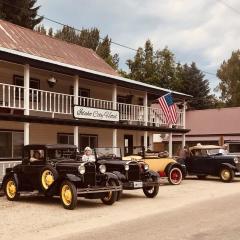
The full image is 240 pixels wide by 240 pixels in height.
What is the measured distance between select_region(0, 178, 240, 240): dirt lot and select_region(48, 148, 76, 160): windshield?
134cm

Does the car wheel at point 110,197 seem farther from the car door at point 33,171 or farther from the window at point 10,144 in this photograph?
the window at point 10,144

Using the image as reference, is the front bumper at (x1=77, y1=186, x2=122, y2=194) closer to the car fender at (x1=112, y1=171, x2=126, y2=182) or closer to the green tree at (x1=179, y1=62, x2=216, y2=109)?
the car fender at (x1=112, y1=171, x2=126, y2=182)

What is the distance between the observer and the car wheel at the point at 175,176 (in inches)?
861

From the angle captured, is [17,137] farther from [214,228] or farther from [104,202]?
[214,228]

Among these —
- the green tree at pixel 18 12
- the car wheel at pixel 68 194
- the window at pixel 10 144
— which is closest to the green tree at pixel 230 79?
the green tree at pixel 18 12

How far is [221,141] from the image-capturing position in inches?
1505

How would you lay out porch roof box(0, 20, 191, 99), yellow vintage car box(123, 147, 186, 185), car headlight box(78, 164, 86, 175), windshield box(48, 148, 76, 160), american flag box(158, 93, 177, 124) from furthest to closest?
american flag box(158, 93, 177, 124)
yellow vintage car box(123, 147, 186, 185)
porch roof box(0, 20, 191, 99)
windshield box(48, 148, 76, 160)
car headlight box(78, 164, 86, 175)

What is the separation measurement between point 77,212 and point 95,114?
11680mm

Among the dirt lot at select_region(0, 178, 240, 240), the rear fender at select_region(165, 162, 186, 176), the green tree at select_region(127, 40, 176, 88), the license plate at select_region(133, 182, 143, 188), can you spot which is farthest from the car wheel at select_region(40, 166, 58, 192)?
the green tree at select_region(127, 40, 176, 88)

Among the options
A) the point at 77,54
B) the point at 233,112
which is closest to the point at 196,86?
the point at 233,112

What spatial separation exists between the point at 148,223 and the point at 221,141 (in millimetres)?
27880

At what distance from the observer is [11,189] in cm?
1595

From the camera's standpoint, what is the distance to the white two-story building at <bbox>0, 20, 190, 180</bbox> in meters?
21.1

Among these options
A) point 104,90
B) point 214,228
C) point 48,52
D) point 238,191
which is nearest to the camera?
point 214,228
